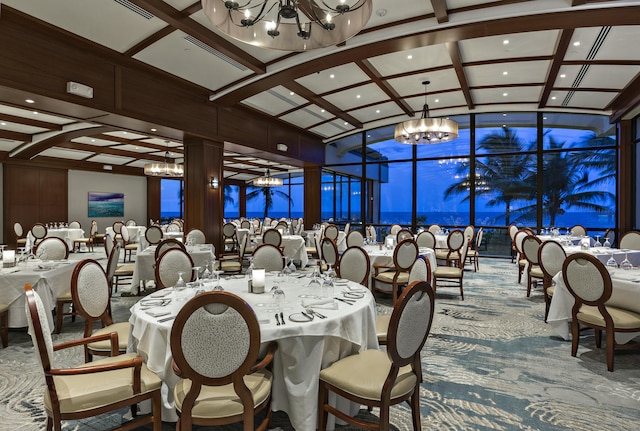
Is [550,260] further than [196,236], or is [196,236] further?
[196,236]

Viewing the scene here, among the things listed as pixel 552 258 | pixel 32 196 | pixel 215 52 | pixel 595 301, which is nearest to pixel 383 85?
pixel 215 52

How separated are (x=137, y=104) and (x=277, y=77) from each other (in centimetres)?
241

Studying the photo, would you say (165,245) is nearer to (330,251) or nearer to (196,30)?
(330,251)

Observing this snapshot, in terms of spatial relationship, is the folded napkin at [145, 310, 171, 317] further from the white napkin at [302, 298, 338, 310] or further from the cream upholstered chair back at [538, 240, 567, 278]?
the cream upholstered chair back at [538, 240, 567, 278]

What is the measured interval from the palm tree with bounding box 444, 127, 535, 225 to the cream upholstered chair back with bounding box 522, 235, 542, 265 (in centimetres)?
550

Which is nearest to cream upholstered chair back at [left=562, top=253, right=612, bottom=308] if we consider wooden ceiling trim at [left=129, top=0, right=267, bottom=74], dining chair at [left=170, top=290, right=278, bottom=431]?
dining chair at [left=170, top=290, right=278, bottom=431]

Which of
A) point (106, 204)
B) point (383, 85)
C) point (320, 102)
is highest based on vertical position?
point (383, 85)

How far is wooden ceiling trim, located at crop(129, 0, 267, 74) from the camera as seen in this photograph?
443 cm

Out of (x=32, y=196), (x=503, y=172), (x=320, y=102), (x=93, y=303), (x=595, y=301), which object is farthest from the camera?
(x=32, y=196)

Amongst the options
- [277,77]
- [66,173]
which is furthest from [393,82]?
[66,173]

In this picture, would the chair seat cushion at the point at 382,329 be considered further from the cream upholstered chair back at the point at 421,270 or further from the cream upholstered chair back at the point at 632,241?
the cream upholstered chair back at the point at 632,241

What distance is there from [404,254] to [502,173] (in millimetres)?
7551

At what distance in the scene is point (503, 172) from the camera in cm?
1112

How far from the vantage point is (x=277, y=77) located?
6547 millimetres
